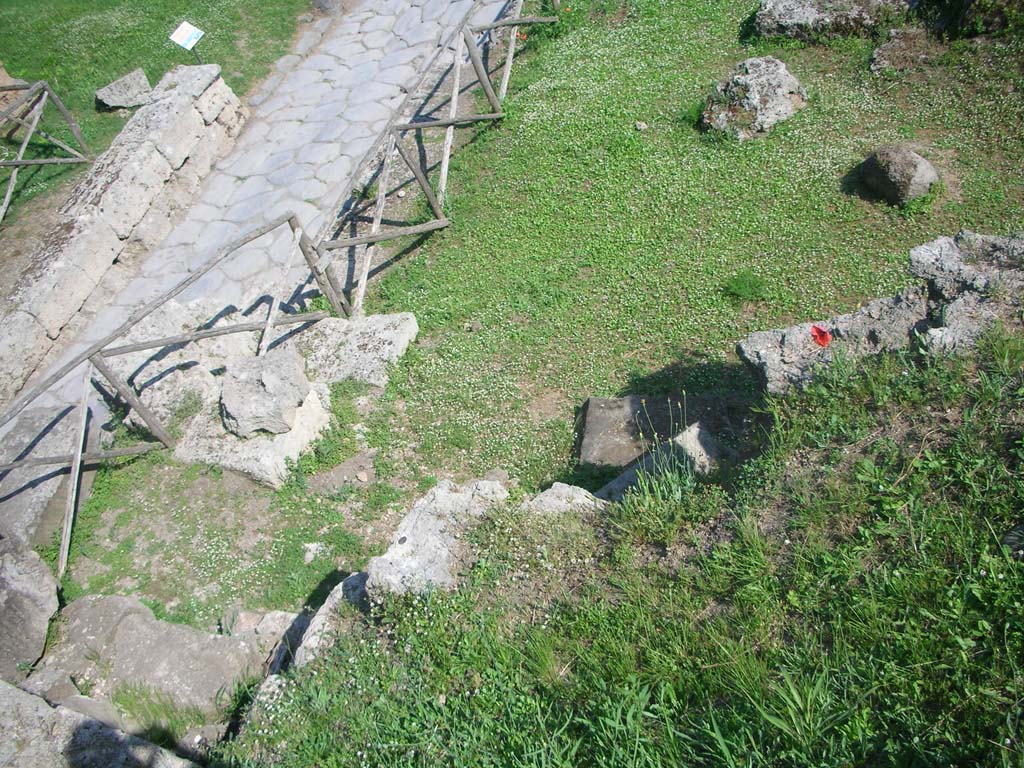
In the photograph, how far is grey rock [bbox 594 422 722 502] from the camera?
14.6ft

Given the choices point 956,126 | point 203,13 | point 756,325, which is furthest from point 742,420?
point 203,13

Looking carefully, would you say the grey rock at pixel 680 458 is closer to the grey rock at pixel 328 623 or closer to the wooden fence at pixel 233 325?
the grey rock at pixel 328 623

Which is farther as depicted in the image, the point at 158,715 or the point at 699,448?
the point at 699,448

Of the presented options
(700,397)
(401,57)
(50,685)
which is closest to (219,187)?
(401,57)

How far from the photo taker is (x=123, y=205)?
9.52m

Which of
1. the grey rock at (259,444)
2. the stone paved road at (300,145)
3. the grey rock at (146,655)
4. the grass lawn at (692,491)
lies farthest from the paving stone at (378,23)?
the grey rock at (146,655)

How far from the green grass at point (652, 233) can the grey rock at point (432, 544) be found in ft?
4.24

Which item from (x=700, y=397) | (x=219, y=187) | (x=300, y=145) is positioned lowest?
(x=700, y=397)

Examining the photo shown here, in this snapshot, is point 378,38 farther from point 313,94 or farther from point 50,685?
point 50,685

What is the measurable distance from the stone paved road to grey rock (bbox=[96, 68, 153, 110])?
218 cm

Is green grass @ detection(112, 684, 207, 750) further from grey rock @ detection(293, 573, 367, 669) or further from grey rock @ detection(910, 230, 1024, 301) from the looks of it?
grey rock @ detection(910, 230, 1024, 301)

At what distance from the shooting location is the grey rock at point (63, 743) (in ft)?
11.4

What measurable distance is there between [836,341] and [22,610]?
639 centimetres

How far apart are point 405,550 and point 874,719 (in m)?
2.50
